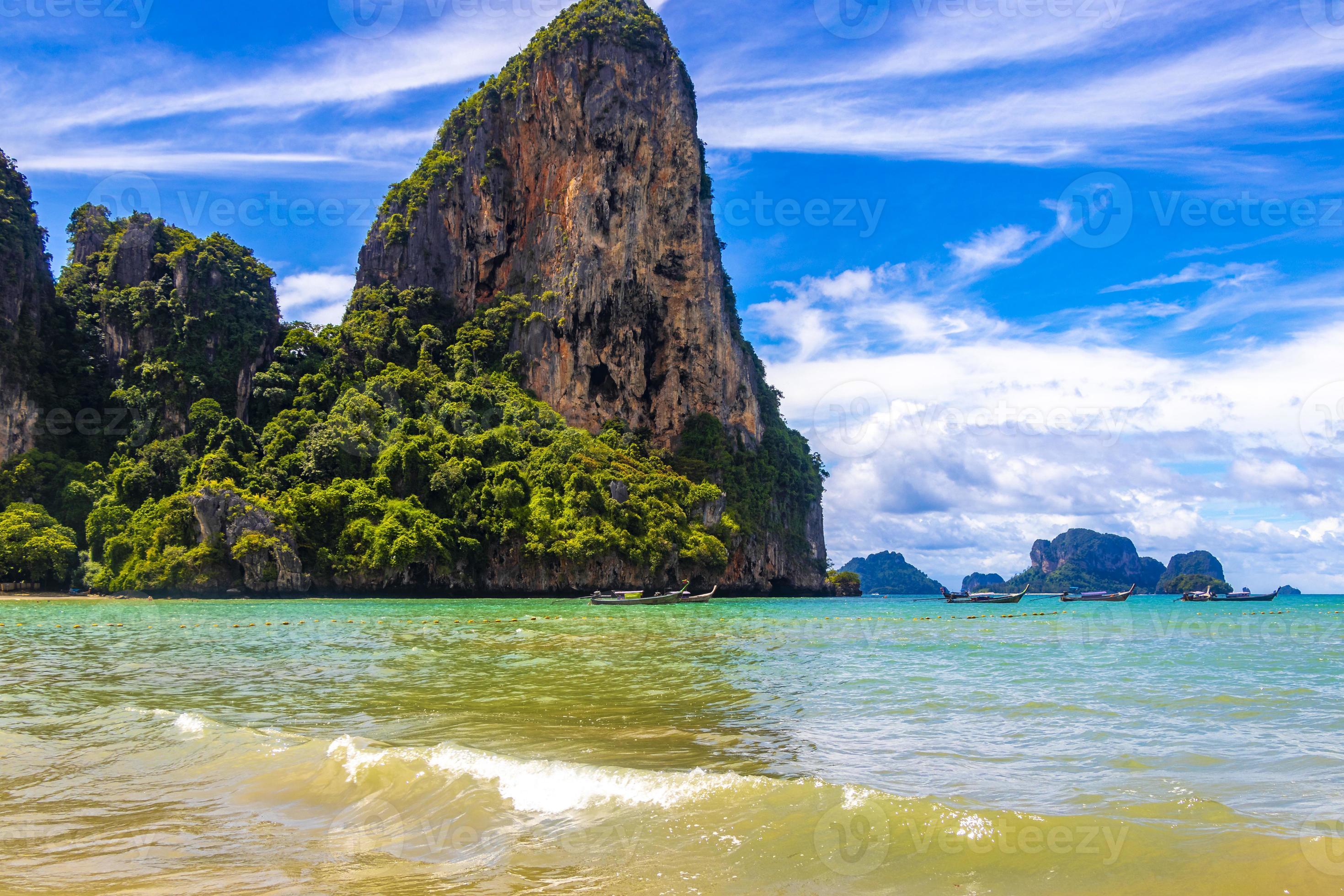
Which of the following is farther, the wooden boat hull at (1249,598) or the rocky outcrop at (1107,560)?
the rocky outcrop at (1107,560)

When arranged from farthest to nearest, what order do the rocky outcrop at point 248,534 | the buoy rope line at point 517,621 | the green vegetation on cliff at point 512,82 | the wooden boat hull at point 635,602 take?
the green vegetation on cliff at point 512,82 < the rocky outcrop at point 248,534 < the wooden boat hull at point 635,602 < the buoy rope line at point 517,621

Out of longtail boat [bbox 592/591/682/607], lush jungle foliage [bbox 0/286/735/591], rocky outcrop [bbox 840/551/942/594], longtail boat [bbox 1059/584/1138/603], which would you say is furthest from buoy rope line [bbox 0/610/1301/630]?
rocky outcrop [bbox 840/551/942/594]

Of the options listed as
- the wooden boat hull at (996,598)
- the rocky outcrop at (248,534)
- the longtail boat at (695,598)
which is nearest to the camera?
the rocky outcrop at (248,534)

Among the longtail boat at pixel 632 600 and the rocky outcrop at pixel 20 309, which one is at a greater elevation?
the rocky outcrop at pixel 20 309

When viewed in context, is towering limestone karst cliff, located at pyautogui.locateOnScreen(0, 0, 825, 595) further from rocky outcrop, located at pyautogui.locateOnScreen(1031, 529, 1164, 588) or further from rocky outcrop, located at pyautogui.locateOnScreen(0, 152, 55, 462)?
rocky outcrop, located at pyautogui.locateOnScreen(1031, 529, 1164, 588)

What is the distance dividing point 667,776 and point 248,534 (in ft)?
153

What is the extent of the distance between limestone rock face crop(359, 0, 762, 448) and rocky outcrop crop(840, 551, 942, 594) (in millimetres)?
105426

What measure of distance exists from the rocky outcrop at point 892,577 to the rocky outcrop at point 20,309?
136837mm

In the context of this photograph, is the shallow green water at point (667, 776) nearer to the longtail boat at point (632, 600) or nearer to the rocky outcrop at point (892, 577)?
the longtail boat at point (632, 600)

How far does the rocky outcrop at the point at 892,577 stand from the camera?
170 meters

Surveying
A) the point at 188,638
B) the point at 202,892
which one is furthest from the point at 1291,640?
the point at 188,638

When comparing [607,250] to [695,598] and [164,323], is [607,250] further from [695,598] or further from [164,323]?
[164,323]

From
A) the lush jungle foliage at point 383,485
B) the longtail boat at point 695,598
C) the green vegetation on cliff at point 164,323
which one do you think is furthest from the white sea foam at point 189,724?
the green vegetation on cliff at point 164,323

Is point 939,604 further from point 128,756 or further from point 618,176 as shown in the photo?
point 128,756
